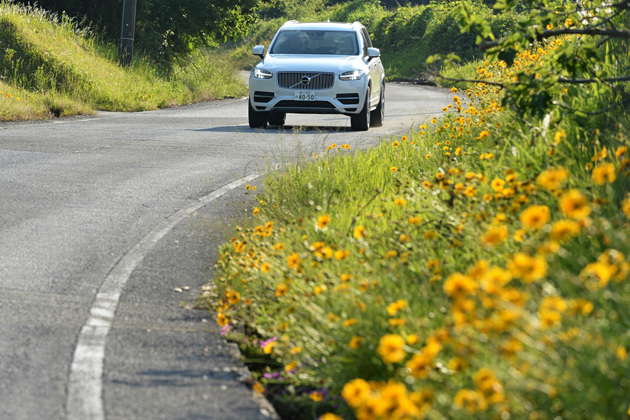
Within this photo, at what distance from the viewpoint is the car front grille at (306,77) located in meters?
15.0

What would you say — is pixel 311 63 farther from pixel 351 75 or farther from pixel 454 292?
pixel 454 292

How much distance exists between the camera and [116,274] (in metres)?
6.14

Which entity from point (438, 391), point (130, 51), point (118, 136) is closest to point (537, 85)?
point (438, 391)

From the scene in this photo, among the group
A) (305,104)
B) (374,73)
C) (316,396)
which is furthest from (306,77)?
(316,396)

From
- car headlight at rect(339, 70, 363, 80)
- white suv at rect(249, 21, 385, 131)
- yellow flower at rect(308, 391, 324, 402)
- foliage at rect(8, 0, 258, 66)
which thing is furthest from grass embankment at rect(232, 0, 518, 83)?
yellow flower at rect(308, 391, 324, 402)

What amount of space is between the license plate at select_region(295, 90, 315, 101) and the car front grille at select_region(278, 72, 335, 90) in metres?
0.11

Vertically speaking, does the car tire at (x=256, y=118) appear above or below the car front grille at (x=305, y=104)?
below

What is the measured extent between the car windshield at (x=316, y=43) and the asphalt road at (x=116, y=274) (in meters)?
3.29

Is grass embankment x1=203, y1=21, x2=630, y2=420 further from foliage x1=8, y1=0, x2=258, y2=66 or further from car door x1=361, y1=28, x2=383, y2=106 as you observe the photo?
foliage x1=8, y1=0, x2=258, y2=66

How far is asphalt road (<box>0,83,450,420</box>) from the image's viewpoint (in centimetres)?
401

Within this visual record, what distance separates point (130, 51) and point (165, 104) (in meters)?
2.79

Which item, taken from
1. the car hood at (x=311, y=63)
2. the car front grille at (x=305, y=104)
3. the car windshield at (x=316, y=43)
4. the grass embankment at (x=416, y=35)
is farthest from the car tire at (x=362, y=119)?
the grass embankment at (x=416, y=35)

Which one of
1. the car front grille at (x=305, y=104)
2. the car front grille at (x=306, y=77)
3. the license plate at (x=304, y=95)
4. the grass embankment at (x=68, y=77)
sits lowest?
the grass embankment at (x=68, y=77)

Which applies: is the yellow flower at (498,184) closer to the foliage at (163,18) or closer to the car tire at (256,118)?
the car tire at (256,118)
